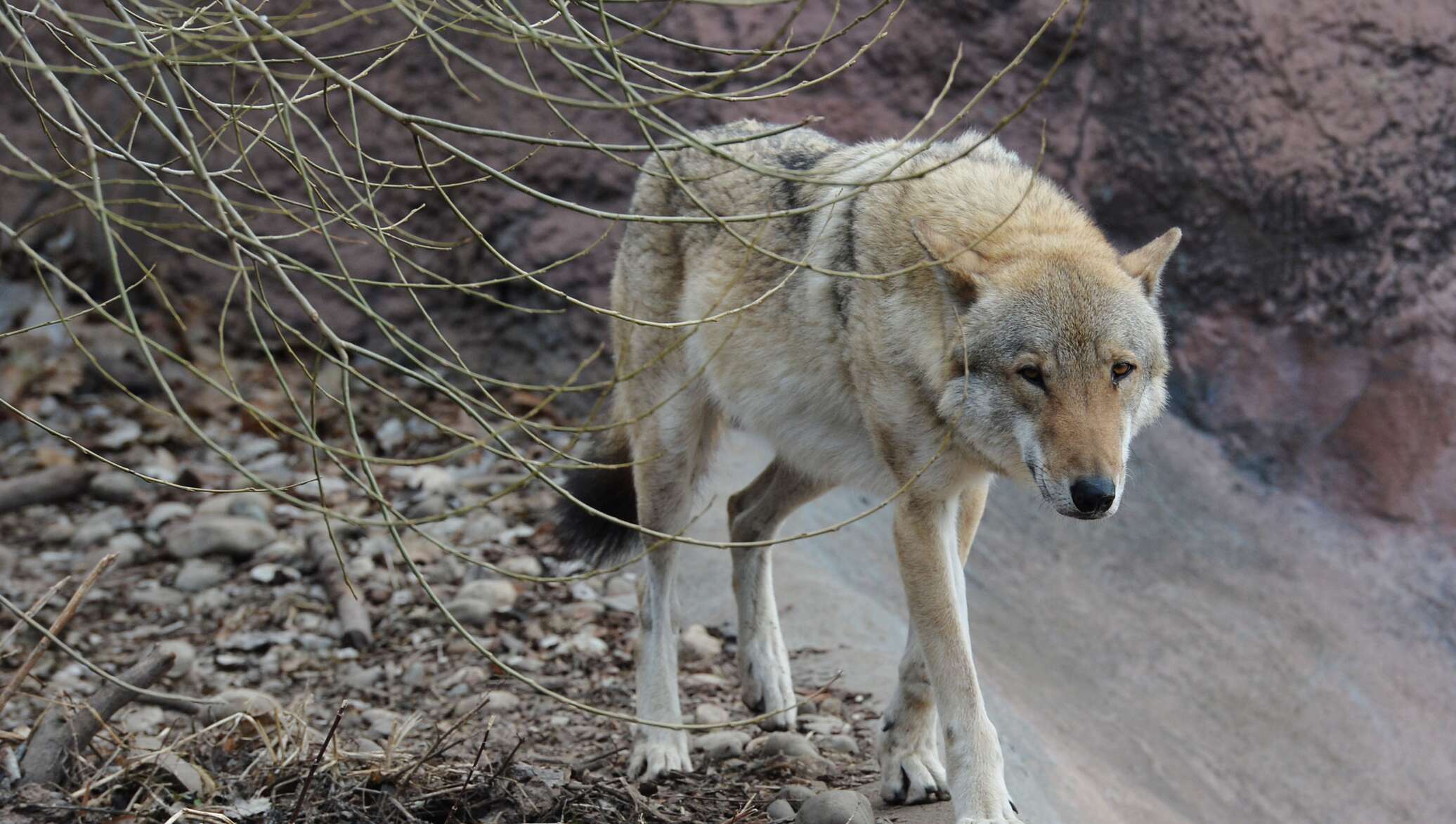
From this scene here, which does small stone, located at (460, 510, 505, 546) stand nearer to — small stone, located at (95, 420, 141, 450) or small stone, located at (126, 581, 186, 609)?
small stone, located at (126, 581, 186, 609)

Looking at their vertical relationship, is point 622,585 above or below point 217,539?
below

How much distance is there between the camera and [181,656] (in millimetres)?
4629

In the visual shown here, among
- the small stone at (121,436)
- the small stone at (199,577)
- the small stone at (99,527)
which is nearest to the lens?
the small stone at (199,577)

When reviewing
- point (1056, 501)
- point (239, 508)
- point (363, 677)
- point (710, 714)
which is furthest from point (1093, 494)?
point (239, 508)

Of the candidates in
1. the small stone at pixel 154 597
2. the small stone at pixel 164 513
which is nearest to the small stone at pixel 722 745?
the small stone at pixel 154 597

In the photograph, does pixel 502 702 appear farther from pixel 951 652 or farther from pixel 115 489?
pixel 115 489

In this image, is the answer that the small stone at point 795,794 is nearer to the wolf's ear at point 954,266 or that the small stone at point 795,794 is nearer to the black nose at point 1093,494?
the black nose at point 1093,494

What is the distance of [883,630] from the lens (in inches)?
182

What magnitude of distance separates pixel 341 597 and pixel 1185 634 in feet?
12.2

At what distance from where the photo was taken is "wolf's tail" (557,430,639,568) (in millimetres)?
4336

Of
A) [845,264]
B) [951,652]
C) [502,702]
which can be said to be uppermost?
[845,264]

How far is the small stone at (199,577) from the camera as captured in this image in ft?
17.2

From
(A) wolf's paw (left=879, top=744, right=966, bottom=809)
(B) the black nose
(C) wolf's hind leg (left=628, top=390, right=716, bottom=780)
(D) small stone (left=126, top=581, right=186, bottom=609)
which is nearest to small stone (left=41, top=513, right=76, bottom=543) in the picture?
(D) small stone (left=126, top=581, right=186, bottom=609)

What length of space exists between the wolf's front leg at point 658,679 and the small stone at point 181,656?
181 cm
